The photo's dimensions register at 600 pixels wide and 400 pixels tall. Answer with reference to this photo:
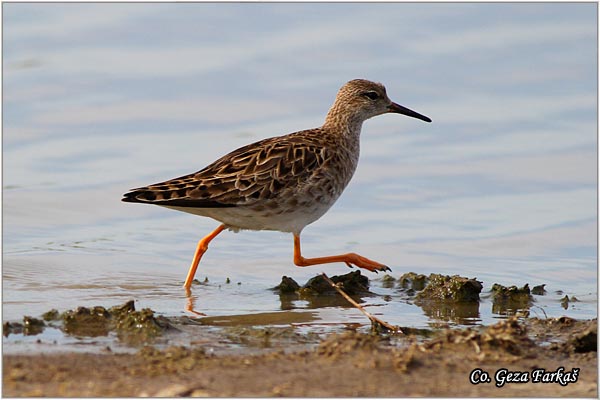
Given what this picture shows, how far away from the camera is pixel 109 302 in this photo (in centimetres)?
930

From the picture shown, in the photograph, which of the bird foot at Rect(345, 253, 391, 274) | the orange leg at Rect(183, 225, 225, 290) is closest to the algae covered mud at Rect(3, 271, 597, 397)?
the orange leg at Rect(183, 225, 225, 290)

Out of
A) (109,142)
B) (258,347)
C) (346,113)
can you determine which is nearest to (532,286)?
(346,113)

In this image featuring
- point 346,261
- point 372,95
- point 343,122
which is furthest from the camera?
point 372,95

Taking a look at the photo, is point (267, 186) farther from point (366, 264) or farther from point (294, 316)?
point (294, 316)

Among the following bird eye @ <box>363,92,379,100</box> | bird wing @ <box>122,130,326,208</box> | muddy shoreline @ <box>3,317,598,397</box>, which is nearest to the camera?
muddy shoreline @ <box>3,317,598,397</box>

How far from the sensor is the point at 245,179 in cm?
976

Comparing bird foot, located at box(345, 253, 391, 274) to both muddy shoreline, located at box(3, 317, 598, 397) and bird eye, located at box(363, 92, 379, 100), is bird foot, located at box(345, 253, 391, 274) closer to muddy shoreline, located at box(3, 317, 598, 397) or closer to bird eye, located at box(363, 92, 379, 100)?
bird eye, located at box(363, 92, 379, 100)

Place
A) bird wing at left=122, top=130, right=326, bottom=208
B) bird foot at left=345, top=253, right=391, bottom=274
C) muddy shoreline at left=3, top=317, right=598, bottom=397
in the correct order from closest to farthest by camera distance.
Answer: muddy shoreline at left=3, top=317, right=598, bottom=397, bird wing at left=122, top=130, right=326, bottom=208, bird foot at left=345, top=253, right=391, bottom=274

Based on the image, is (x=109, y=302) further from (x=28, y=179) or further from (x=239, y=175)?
(x=28, y=179)

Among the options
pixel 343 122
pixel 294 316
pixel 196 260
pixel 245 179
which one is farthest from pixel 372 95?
pixel 294 316

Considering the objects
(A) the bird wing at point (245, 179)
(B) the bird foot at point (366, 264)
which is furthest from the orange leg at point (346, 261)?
(A) the bird wing at point (245, 179)

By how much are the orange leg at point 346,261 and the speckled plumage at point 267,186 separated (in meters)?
0.34

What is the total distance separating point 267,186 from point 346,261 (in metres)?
1.18

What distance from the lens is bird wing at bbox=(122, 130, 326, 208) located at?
31.2 feet
